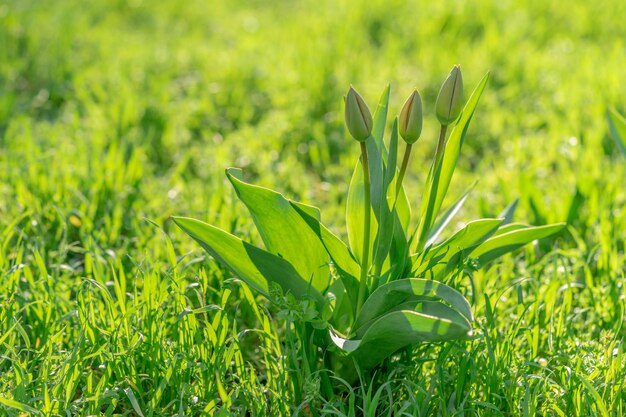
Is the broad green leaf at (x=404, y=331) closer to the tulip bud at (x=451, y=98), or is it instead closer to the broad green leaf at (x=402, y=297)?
the broad green leaf at (x=402, y=297)

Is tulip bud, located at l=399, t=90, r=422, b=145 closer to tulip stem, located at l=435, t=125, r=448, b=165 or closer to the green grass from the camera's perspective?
tulip stem, located at l=435, t=125, r=448, b=165

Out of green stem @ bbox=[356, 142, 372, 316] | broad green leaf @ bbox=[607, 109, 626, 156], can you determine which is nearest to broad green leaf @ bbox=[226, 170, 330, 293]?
green stem @ bbox=[356, 142, 372, 316]

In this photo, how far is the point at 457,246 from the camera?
1.77 metres

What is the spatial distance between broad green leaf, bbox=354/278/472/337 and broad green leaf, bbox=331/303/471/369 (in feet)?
0.07

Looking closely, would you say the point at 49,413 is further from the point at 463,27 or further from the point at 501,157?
the point at 463,27

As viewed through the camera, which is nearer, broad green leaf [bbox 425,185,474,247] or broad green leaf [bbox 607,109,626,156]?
broad green leaf [bbox 425,185,474,247]

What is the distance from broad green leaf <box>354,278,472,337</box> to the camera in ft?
5.05

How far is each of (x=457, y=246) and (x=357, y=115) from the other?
0.44 metres

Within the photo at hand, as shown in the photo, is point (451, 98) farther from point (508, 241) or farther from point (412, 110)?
point (508, 241)

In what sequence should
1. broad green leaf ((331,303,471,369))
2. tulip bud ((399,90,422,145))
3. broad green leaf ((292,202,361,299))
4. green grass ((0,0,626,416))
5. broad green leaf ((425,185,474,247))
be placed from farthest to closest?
broad green leaf ((425,185,474,247)) < green grass ((0,0,626,416)) < broad green leaf ((292,202,361,299)) < tulip bud ((399,90,422,145)) < broad green leaf ((331,303,471,369))

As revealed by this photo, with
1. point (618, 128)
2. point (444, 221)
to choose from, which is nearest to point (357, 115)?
point (444, 221)

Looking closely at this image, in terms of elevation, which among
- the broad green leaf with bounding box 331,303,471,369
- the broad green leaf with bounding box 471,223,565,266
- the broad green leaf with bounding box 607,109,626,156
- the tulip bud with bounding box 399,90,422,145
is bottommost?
the broad green leaf with bounding box 331,303,471,369

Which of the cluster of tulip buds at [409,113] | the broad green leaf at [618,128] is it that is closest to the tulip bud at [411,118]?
the cluster of tulip buds at [409,113]

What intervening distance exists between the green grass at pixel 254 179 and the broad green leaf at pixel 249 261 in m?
0.11
